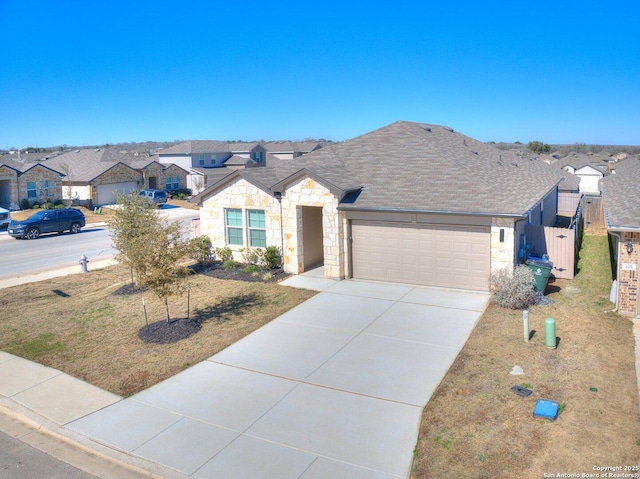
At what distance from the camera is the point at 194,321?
14.0m

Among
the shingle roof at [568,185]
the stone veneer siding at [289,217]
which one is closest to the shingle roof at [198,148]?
the shingle roof at [568,185]

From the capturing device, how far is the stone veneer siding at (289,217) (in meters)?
17.6

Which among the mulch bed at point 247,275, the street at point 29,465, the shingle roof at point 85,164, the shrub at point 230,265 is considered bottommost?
the street at point 29,465

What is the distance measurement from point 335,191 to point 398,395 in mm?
8712

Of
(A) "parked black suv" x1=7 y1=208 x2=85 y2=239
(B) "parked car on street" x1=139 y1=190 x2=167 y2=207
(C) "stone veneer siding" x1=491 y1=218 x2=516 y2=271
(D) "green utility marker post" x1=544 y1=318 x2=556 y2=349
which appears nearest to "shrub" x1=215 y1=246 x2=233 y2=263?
(C) "stone veneer siding" x1=491 y1=218 x2=516 y2=271

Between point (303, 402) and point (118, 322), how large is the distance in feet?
22.6

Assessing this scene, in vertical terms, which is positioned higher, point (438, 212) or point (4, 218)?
point (438, 212)

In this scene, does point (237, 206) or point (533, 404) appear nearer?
point (533, 404)

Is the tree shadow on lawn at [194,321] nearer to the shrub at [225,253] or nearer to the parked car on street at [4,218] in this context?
the shrub at [225,253]

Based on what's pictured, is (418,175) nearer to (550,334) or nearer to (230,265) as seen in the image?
(230,265)

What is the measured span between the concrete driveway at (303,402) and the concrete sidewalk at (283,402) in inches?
0.9

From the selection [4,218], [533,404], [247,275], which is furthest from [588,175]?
[533,404]

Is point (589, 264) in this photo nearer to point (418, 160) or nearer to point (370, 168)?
point (418, 160)

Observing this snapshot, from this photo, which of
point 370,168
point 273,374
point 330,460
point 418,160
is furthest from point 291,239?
point 330,460
